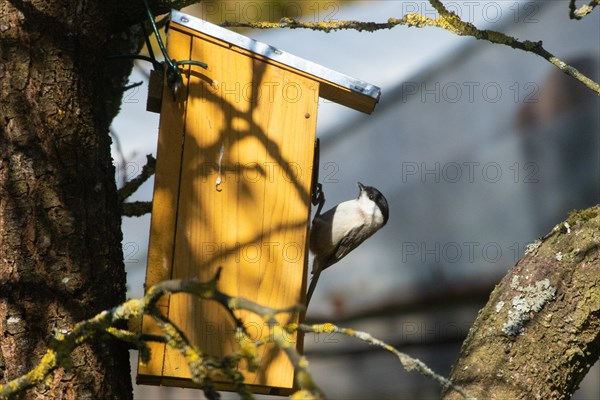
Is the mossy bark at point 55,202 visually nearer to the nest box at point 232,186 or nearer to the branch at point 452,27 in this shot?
the nest box at point 232,186

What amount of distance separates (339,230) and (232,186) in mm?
1066

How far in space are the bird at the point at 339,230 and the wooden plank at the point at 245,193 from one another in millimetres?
898

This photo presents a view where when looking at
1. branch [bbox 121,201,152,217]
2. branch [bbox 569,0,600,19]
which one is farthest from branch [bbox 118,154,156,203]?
A: branch [bbox 569,0,600,19]

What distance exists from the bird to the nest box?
2.96 feet

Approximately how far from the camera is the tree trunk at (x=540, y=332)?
86.3 inches

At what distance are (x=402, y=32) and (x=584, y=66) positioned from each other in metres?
1.14

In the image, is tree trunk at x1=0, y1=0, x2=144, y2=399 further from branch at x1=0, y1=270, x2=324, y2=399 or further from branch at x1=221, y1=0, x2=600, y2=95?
branch at x1=221, y1=0, x2=600, y2=95

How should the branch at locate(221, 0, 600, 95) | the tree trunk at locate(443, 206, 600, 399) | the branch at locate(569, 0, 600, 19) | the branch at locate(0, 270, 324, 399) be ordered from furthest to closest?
the branch at locate(569, 0, 600, 19), the branch at locate(221, 0, 600, 95), the tree trunk at locate(443, 206, 600, 399), the branch at locate(0, 270, 324, 399)

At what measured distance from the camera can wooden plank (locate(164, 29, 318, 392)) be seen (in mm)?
2326

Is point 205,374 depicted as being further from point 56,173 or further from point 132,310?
point 56,173

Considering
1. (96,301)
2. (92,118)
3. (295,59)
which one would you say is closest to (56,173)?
(92,118)

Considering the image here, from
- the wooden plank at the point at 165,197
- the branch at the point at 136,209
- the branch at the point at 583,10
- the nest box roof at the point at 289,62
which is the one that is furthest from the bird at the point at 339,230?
the branch at the point at 583,10

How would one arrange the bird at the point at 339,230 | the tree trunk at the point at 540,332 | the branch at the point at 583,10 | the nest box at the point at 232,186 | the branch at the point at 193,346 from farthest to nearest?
the bird at the point at 339,230, the branch at the point at 583,10, the nest box at the point at 232,186, the tree trunk at the point at 540,332, the branch at the point at 193,346

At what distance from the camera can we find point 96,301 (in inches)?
84.0
